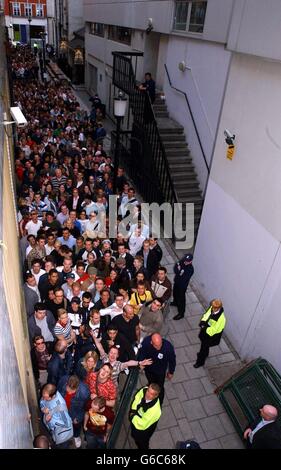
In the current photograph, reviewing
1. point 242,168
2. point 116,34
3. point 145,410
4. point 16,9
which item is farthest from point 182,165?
point 16,9

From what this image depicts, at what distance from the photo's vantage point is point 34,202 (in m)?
8.84

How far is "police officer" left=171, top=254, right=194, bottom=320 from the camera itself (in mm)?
7191

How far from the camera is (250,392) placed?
19.0 feet

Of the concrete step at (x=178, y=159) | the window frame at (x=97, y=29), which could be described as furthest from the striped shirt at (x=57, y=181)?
the window frame at (x=97, y=29)

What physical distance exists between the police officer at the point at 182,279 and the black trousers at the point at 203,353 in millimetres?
1245

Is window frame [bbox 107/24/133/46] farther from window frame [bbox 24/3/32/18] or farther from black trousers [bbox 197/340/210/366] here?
window frame [bbox 24/3/32/18]

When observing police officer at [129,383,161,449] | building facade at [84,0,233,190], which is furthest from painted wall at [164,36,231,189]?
police officer at [129,383,161,449]

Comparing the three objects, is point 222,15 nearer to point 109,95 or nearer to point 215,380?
point 215,380

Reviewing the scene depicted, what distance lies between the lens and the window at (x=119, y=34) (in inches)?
675

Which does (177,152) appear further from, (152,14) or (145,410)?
(145,410)

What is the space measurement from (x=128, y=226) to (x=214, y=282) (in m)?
2.37

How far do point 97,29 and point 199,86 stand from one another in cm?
1504

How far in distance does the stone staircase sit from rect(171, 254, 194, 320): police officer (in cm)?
351

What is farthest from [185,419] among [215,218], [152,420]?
[215,218]
